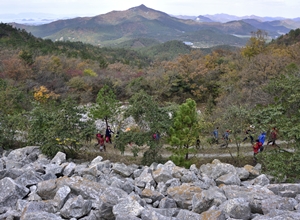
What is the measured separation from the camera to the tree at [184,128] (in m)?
14.9

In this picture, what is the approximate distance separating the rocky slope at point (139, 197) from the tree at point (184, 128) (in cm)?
300

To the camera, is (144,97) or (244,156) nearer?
(144,97)

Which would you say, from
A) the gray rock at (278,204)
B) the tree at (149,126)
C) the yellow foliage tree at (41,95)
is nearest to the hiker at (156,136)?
the tree at (149,126)

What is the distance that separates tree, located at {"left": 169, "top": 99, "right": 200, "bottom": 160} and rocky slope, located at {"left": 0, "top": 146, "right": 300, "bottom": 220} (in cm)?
300

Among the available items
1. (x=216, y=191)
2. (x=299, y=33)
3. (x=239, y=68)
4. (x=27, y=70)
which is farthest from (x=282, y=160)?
(x=299, y=33)

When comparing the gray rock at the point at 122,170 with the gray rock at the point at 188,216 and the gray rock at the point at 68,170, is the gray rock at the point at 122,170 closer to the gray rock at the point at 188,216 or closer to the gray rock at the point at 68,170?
the gray rock at the point at 68,170

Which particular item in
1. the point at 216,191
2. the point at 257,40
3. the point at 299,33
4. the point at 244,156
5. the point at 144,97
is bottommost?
the point at 244,156

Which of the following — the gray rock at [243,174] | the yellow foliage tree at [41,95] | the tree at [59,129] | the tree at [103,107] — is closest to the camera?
the gray rock at [243,174]

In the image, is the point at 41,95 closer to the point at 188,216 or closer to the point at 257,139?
the point at 257,139

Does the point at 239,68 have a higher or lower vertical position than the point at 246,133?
higher

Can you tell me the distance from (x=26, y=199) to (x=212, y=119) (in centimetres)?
1644

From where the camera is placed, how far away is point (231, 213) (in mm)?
7621

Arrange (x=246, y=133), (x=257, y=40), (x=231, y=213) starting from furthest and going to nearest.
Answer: (x=257, y=40), (x=246, y=133), (x=231, y=213)

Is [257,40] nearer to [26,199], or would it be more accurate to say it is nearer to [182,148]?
[182,148]
